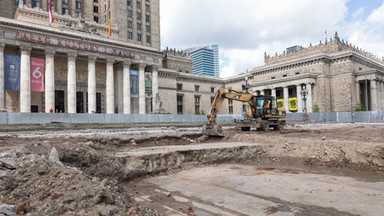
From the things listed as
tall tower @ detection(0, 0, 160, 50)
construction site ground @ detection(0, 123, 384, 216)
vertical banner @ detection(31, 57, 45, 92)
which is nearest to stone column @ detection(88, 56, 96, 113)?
vertical banner @ detection(31, 57, 45, 92)

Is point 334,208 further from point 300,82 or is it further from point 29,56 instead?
point 300,82

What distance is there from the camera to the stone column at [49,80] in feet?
133

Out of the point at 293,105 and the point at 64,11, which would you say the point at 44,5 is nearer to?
the point at 64,11

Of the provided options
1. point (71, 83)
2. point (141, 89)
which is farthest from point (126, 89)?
point (71, 83)

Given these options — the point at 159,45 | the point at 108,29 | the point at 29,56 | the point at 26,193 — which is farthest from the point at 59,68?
the point at 26,193

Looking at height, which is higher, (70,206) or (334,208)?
(70,206)

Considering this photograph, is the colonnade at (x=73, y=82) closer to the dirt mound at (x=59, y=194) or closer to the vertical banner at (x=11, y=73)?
the vertical banner at (x=11, y=73)

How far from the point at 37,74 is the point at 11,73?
10.0 feet

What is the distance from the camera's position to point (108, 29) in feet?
183

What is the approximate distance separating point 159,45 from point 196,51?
326 feet

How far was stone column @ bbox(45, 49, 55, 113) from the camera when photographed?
40625mm

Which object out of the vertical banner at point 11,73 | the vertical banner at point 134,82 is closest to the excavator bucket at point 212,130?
the vertical banner at point 11,73

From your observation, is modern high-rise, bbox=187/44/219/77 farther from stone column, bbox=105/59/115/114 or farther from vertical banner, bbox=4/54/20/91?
vertical banner, bbox=4/54/20/91

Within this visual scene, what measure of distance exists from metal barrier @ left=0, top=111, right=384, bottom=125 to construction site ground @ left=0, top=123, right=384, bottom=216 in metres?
18.3
